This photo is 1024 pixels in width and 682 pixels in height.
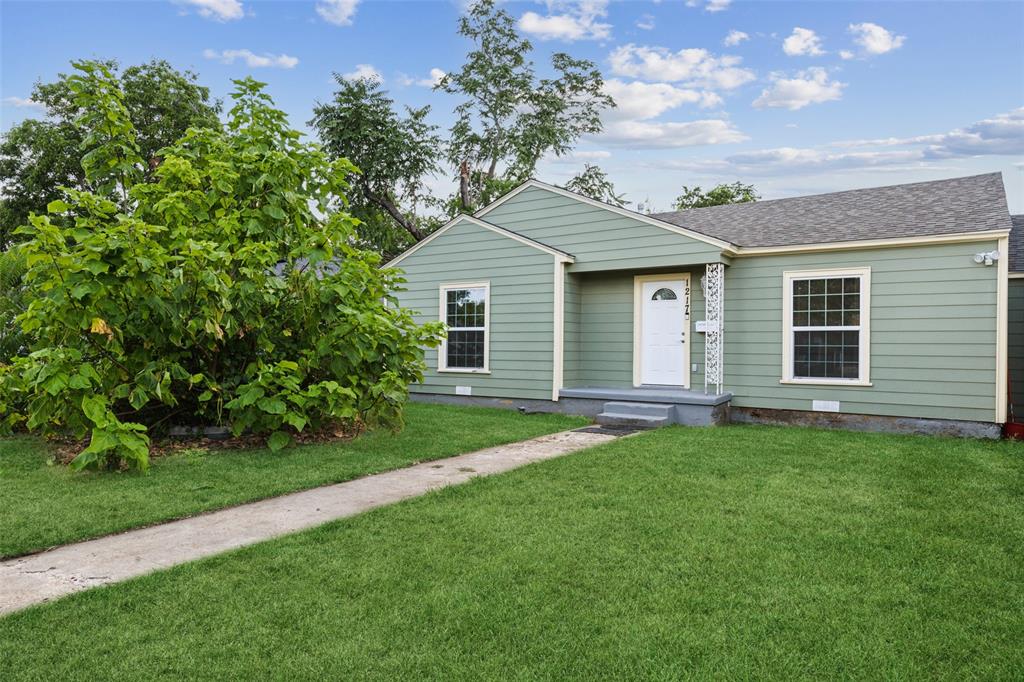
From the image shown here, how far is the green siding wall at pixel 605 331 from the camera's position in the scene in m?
10.0

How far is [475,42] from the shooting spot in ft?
73.0

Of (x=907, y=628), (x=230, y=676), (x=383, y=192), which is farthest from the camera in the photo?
(x=383, y=192)

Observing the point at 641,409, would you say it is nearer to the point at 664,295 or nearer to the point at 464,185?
the point at 664,295

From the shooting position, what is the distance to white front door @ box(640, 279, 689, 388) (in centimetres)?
961

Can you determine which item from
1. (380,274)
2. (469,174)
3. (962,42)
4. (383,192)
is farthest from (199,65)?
(962,42)

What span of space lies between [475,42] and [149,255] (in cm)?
2029

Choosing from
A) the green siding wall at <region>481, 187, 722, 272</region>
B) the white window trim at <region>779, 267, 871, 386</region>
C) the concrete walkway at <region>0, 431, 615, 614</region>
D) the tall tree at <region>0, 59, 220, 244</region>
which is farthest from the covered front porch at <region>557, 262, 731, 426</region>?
the tall tree at <region>0, 59, 220, 244</region>

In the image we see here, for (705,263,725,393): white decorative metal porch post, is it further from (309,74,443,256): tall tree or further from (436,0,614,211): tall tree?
(436,0,614,211): tall tree

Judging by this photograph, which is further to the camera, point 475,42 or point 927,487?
point 475,42

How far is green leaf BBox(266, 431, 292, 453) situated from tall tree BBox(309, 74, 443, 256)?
1439cm

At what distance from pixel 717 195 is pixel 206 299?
80.5 ft

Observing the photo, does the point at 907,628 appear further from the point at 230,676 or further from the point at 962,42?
the point at 962,42

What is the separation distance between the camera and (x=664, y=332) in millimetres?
9750

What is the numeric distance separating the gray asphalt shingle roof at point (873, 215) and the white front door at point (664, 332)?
1.12m
